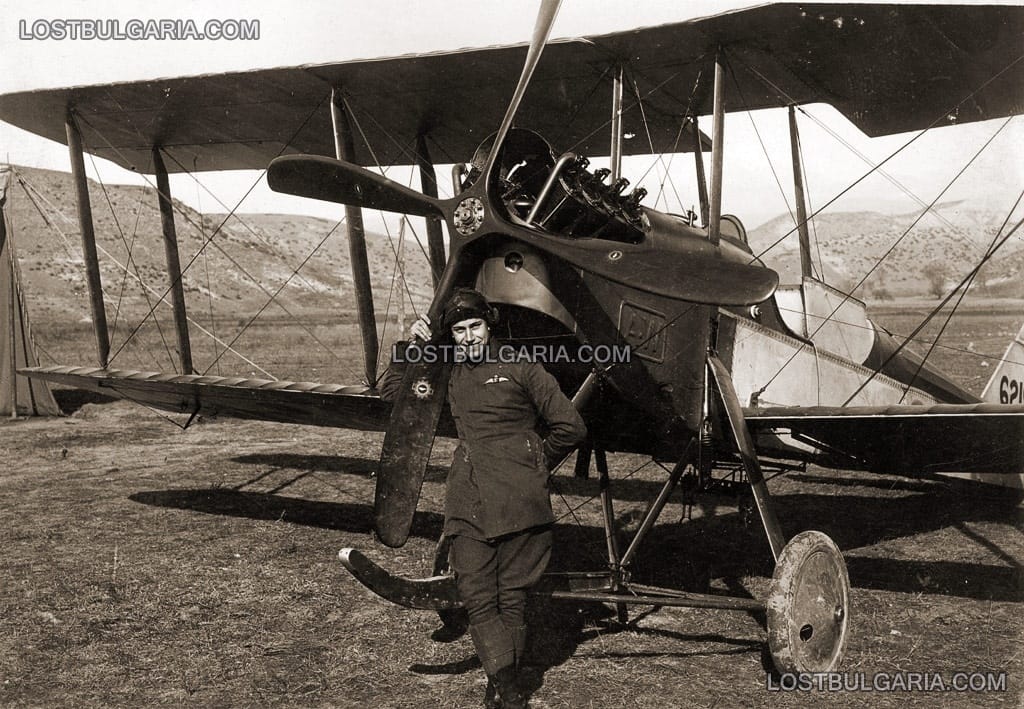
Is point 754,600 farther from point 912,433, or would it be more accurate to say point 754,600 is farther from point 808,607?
point 912,433

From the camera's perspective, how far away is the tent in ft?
43.7

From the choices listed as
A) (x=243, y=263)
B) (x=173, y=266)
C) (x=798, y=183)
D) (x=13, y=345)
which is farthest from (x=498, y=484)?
(x=243, y=263)

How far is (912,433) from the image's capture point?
4.63m

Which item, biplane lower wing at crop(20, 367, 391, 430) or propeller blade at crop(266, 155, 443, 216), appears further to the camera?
biplane lower wing at crop(20, 367, 391, 430)

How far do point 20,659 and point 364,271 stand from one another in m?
3.76

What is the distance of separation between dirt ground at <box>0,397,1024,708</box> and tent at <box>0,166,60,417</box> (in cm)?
493

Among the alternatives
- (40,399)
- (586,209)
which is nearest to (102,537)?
(586,209)

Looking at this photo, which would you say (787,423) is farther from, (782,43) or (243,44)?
(243,44)

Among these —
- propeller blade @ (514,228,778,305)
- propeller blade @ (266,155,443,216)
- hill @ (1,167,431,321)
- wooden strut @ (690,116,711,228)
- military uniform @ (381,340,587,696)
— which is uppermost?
hill @ (1,167,431,321)

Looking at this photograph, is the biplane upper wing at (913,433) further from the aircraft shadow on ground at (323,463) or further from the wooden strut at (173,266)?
the wooden strut at (173,266)

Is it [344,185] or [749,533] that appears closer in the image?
[344,185]

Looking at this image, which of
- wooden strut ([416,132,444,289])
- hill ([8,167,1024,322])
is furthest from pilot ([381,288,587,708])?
hill ([8,167,1024,322])

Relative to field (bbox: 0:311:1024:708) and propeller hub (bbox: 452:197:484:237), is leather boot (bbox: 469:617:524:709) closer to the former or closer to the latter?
field (bbox: 0:311:1024:708)

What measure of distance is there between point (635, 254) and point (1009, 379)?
557cm
